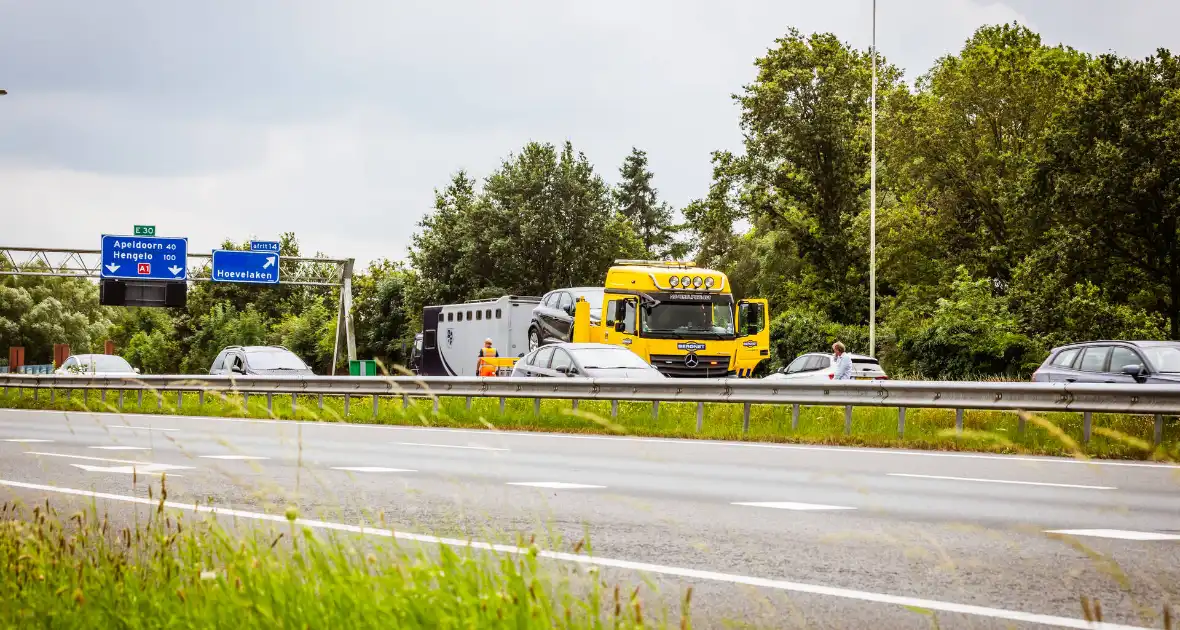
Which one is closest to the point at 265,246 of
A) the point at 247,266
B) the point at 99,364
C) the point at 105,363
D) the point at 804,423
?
the point at 247,266

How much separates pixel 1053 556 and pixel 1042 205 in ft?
117

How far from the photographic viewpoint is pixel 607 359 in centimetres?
2409

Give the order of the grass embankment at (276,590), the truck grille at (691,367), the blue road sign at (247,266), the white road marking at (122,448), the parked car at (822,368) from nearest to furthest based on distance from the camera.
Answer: the grass embankment at (276,590), the white road marking at (122,448), the truck grille at (691,367), the parked car at (822,368), the blue road sign at (247,266)

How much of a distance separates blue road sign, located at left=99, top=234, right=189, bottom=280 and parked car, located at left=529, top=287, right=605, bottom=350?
73.2ft

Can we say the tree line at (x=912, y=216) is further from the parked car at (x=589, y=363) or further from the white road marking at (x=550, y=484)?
the white road marking at (x=550, y=484)

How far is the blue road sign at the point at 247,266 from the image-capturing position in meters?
56.3

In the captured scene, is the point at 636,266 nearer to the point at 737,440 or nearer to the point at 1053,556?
the point at 737,440

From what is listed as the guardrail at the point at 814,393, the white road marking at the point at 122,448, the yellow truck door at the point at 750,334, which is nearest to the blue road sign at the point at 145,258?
the guardrail at the point at 814,393

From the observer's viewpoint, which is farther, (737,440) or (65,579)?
(737,440)

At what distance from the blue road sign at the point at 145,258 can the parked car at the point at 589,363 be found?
33260 millimetres

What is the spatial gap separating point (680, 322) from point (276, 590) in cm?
2614

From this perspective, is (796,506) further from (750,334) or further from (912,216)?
(912,216)

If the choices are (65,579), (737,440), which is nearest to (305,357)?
(737,440)

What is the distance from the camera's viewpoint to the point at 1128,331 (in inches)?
1519
